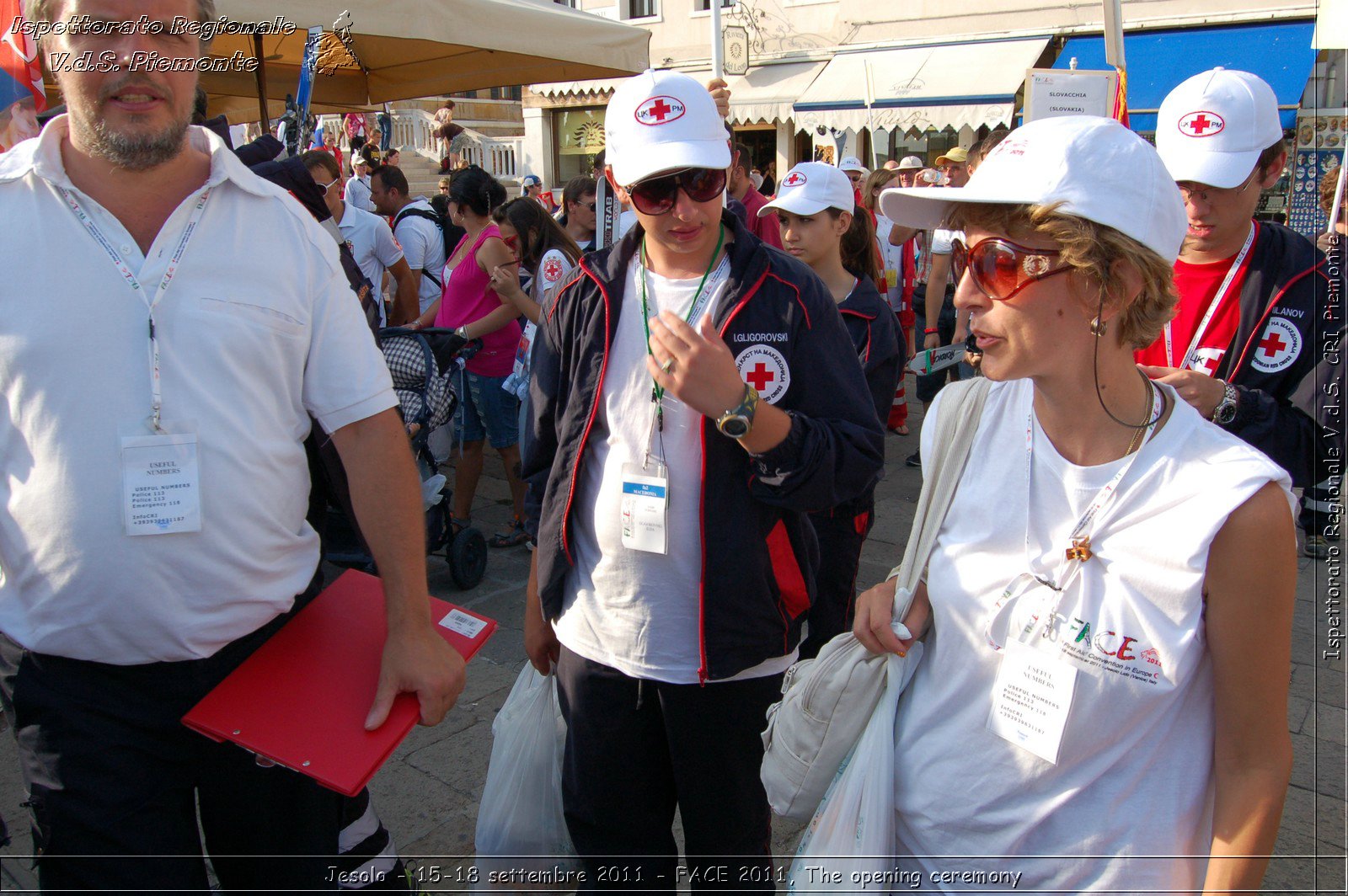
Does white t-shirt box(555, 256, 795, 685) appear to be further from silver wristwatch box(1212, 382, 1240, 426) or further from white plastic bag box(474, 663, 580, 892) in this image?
silver wristwatch box(1212, 382, 1240, 426)

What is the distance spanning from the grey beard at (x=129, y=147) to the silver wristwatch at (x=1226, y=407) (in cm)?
247

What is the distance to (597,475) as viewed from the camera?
85.7 inches

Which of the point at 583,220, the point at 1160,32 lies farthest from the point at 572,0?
the point at 583,220

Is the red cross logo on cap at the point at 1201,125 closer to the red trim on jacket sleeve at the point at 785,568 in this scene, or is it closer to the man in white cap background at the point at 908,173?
the red trim on jacket sleeve at the point at 785,568

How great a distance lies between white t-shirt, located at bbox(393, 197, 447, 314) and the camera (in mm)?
7746

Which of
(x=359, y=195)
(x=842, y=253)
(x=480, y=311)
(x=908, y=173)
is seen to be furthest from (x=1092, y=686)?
(x=359, y=195)

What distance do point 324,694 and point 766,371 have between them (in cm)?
116

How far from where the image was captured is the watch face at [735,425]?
1.81 metres

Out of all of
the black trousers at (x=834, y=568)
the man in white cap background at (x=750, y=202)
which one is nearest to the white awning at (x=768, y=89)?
the man in white cap background at (x=750, y=202)

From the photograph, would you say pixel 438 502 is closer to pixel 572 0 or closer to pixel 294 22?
pixel 294 22

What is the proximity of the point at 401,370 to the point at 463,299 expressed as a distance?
143 cm

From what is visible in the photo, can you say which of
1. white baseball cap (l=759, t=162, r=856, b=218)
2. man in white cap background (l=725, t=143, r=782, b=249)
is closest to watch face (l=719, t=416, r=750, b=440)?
white baseball cap (l=759, t=162, r=856, b=218)

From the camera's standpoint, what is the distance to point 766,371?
208 cm

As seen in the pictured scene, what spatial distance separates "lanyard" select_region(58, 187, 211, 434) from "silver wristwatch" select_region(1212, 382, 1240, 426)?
2.40m
